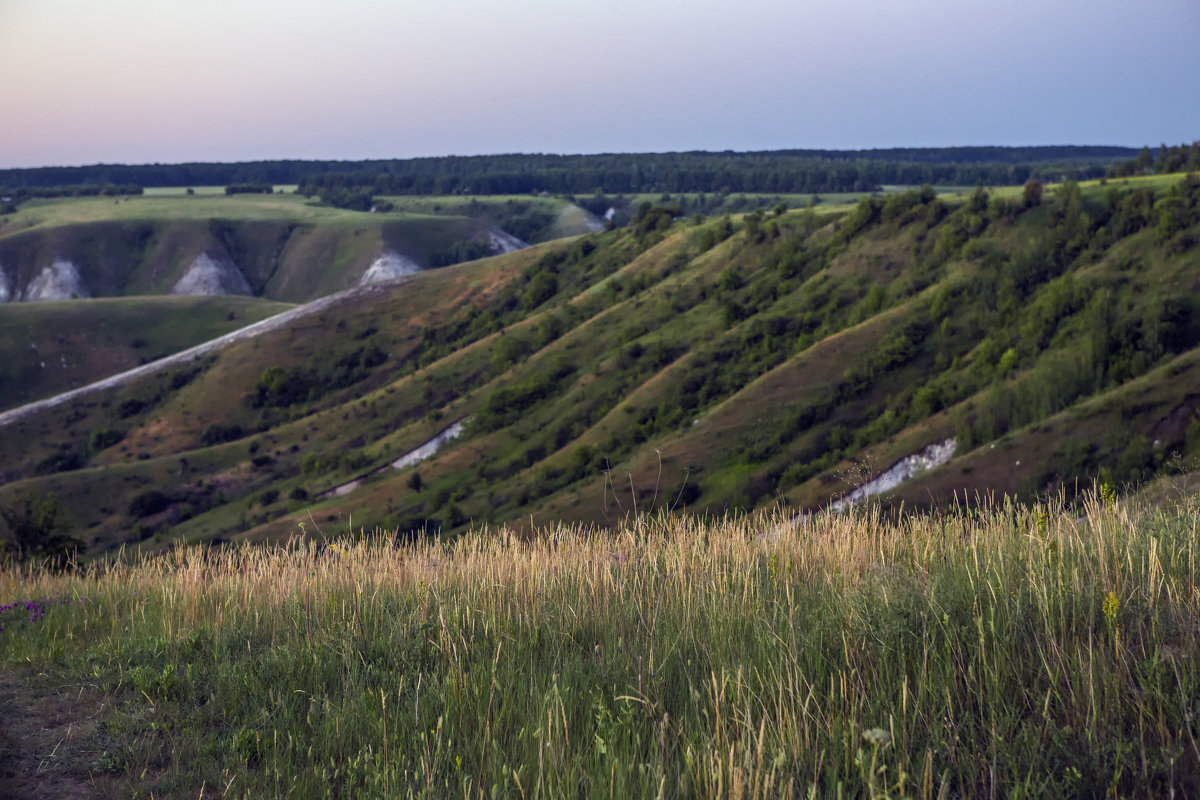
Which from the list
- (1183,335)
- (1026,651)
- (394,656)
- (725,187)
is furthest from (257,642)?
(725,187)

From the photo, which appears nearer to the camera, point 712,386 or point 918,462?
point 918,462

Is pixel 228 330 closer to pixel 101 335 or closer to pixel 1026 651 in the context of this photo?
pixel 101 335

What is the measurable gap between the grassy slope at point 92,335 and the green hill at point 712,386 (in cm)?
1638

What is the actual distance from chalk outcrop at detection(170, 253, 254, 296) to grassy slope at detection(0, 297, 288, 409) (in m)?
30.0

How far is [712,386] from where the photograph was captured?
209ft

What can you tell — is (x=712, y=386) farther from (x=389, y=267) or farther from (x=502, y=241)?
(x=502, y=241)

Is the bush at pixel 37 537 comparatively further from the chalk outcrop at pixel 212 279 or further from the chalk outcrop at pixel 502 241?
the chalk outcrop at pixel 212 279

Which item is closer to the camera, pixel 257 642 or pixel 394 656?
pixel 394 656

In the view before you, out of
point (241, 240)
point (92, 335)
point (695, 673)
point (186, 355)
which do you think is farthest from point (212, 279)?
point (695, 673)

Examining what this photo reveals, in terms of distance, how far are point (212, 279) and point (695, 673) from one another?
168 metres

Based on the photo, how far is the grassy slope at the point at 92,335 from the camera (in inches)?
4141

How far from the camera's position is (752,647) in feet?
13.3

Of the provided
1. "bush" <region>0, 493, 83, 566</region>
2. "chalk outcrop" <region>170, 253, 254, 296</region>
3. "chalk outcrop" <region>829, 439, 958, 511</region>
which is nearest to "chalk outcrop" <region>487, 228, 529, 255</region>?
"chalk outcrop" <region>170, 253, 254, 296</region>

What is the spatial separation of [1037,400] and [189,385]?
8088cm
